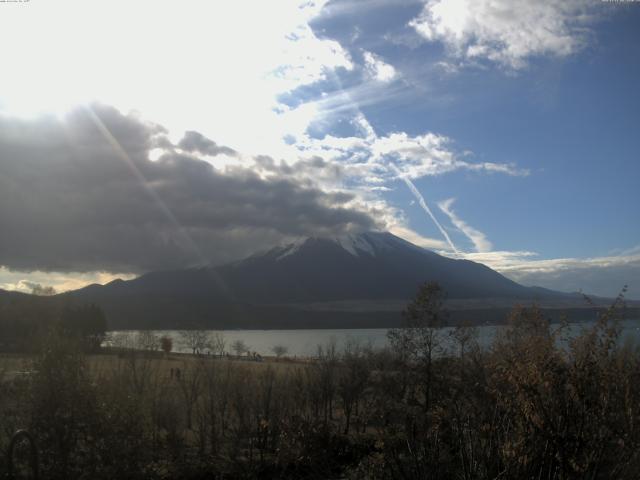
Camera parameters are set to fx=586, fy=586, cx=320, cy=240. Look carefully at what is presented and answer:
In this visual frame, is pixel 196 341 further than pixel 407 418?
Yes

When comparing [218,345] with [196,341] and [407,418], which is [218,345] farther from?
[407,418]

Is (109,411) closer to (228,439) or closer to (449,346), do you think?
(228,439)

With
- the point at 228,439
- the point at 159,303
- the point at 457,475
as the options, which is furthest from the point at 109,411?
the point at 159,303

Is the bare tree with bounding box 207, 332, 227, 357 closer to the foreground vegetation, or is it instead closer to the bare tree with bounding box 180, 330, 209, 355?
the bare tree with bounding box 180, 330, 209, 355

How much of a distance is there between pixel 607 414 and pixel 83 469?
909 centimetres

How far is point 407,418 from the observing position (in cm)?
1457

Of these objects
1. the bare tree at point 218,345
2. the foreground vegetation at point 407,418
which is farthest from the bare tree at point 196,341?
the foreground vegetation at point 407,418

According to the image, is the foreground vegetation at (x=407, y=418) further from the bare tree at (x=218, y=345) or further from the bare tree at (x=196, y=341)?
the bare tree at (x=196, y=341)

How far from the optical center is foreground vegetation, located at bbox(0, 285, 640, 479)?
21.6 ft

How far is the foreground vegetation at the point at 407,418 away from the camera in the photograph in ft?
21.6

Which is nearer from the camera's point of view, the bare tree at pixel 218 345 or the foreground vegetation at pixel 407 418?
the foreground vegetation at pixel 407 418

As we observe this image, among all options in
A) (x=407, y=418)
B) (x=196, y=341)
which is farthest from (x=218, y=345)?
(x=407, y=418)

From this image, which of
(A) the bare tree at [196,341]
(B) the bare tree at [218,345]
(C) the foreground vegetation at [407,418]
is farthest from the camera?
(A) the bare tree at [196,341]

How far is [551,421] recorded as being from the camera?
6527 millimetres
